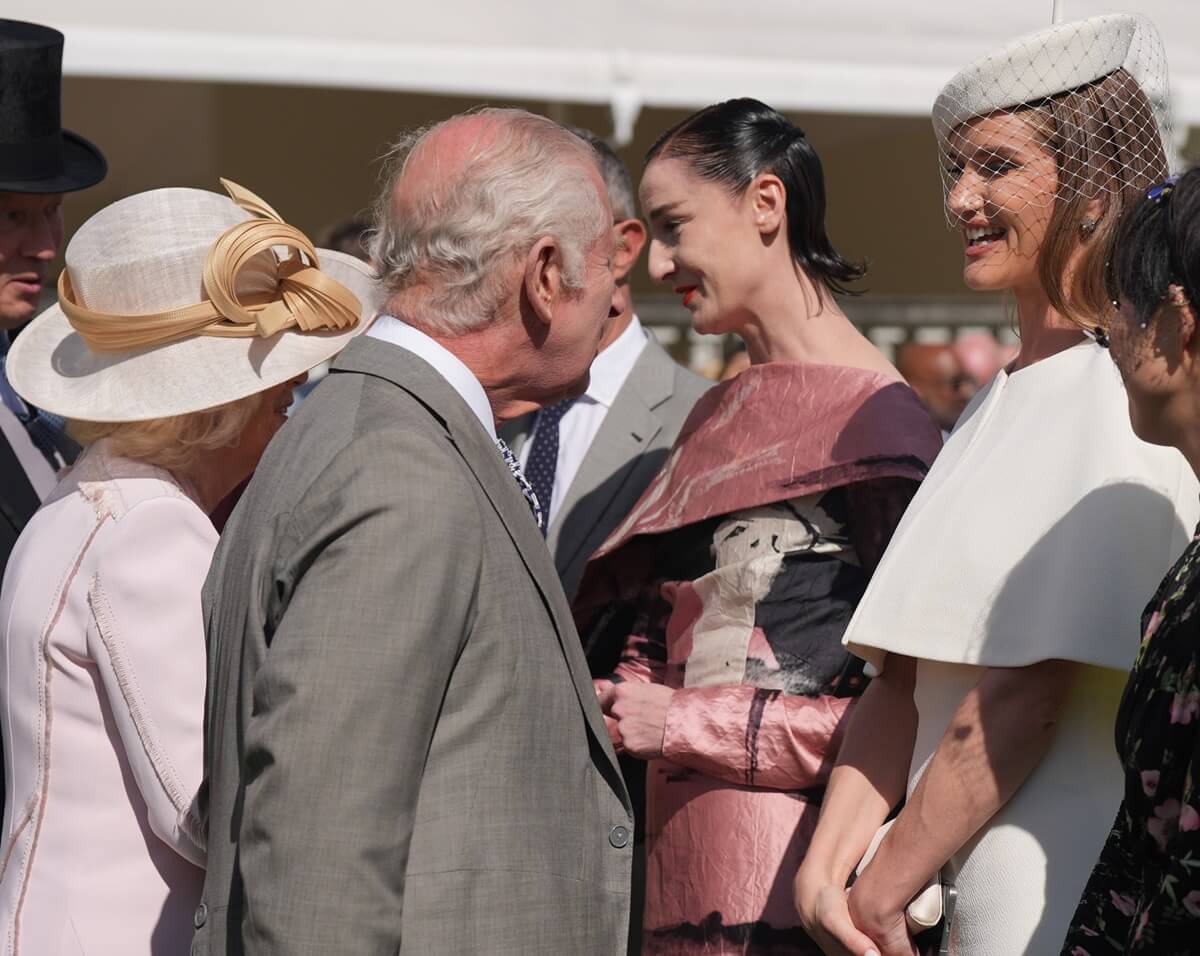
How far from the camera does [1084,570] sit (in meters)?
1.93

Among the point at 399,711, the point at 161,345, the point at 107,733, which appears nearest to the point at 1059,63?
the point at 399,711

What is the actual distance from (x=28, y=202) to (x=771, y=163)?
1575mm

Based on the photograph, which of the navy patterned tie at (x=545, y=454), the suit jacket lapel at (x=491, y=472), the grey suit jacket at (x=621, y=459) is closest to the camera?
the suit jacket lapel at (x=491, y=472)

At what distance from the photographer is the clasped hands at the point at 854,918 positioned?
205 cm

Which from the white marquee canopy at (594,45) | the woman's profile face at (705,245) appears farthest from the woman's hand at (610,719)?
the white marquee canopy at (594,45)

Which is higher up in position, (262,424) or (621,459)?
(262,424)

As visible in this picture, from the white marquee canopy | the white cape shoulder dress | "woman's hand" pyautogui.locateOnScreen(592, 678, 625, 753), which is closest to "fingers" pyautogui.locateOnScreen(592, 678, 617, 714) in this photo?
"woman's hand" pyautogui.locateOnScreen(592, 678, 625, 753)

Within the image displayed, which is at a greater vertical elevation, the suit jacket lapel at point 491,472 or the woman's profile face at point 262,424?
the suit jacket lapel at point 491,472

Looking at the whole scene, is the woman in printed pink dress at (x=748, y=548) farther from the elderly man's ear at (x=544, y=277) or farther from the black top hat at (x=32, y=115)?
the black top hat at (x=32, y=115)

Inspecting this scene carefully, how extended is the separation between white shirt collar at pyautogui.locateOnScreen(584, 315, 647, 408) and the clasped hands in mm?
1605

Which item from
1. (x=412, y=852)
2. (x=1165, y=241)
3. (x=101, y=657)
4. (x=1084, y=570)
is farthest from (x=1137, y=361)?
(x=101, y=657)

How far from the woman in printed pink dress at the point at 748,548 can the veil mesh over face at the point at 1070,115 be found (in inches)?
20.4

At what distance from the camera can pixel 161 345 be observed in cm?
240

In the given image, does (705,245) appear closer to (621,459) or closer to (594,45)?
(621,459)
